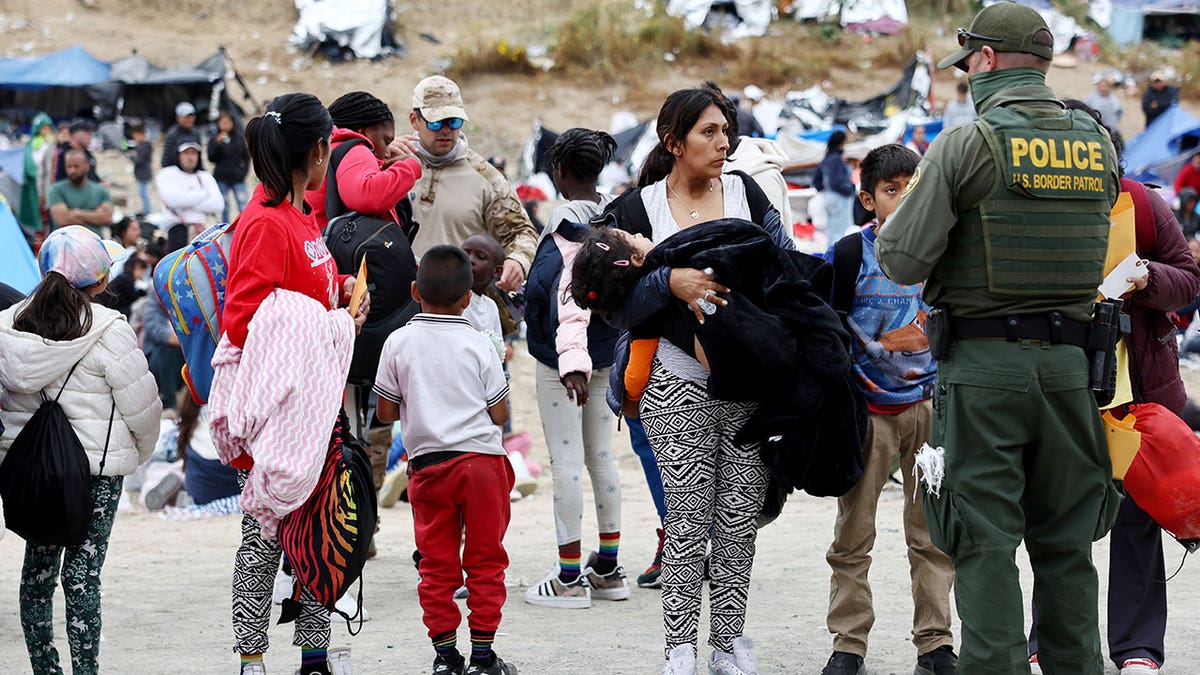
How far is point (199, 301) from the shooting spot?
4.95 m

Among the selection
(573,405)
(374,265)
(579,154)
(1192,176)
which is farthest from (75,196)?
(1192,176)

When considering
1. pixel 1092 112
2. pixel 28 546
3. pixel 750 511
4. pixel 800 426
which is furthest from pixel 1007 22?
pixel 28 546

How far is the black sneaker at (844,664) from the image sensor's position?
494cm

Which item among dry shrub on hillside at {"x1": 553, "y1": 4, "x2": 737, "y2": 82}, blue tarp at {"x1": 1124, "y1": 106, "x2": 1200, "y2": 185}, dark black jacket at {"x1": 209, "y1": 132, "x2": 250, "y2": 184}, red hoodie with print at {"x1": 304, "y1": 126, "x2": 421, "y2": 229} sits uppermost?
red hoodie with print at {"x1": 304, "y1": 126, "x2": 421, "y2": 229}

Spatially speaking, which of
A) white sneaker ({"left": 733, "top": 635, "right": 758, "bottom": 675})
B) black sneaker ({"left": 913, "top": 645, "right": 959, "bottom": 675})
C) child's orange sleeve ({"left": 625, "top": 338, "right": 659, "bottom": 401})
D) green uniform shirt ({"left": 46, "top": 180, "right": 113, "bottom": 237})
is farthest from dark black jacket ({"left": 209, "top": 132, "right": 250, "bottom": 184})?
black sneaker ({"left": 913, "top": 645, "right": 959, "bottom": 675})

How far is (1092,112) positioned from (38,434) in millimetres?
3773

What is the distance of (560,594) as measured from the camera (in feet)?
20.9

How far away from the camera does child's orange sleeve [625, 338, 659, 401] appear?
4.73m

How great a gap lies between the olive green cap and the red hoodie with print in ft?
8.36

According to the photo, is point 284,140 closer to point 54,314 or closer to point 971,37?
point 54,314

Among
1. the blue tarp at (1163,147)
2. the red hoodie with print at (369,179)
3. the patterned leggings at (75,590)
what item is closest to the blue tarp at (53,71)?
the blue tarp at (1163,147)

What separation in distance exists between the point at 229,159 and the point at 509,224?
13065 mm

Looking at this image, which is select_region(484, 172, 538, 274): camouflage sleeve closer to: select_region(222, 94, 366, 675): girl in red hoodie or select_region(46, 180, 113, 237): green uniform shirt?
select_region(222, 94, 366, 675): girl in red hoodie

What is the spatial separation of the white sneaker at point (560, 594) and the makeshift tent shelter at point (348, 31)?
2713 centimetres
